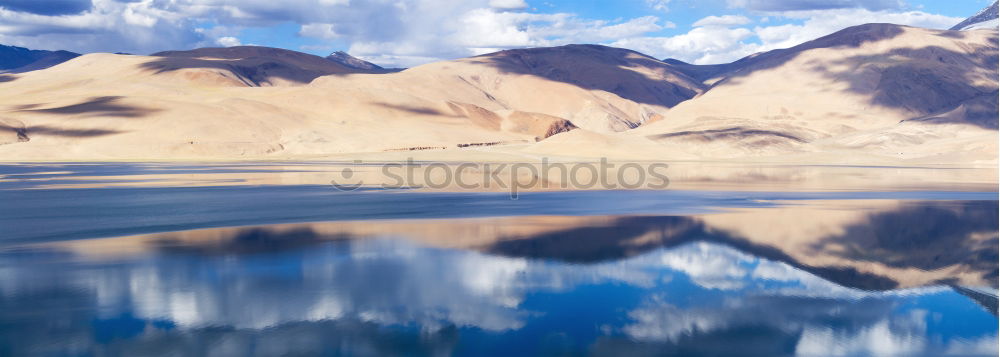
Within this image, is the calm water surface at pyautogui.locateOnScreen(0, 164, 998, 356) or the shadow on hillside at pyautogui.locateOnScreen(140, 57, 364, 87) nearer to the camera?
the calm water surface at pyautogui.locateOnScreen(0, 164, 998, 356)

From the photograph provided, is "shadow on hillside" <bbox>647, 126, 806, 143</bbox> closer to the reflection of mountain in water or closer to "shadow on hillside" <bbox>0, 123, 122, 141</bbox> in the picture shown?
"shadow on hillside" <bbox>0, 123, 122, 141</bbox>

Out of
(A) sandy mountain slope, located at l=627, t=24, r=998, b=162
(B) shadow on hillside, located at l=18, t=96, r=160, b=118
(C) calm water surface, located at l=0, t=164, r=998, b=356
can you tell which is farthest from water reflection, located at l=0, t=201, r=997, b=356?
(B) shadow on hillside, located at l=18, t=96, r=160, b=118

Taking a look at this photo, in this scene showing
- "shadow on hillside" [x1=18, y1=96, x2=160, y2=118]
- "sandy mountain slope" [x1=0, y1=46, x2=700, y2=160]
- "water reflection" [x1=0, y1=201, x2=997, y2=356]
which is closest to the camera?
"water reflection" [x1=0, y1=201, x2=997, y2=356]

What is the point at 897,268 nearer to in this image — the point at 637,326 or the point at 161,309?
the point at 637,326

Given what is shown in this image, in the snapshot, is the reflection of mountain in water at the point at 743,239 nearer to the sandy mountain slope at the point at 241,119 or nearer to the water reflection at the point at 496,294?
the water reflection at the point at 496,294

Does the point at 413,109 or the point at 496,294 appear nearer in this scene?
the point at 496,294

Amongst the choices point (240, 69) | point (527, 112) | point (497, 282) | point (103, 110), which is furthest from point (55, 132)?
point (497, 282)

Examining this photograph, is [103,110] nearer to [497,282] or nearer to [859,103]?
[497,282]
